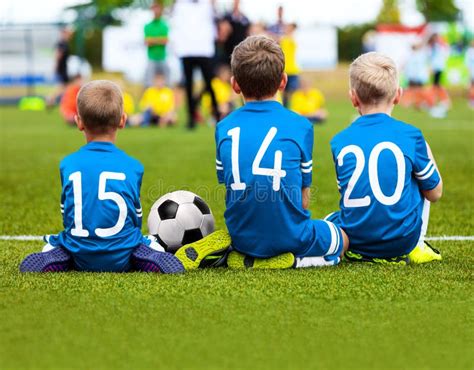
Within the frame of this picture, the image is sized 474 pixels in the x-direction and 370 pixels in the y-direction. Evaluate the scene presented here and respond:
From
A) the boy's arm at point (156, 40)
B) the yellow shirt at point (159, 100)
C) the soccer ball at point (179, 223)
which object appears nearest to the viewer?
the soccer ball at point (179, 223)

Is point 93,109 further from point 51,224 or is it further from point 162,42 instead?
point 162,42

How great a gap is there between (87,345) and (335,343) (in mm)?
862

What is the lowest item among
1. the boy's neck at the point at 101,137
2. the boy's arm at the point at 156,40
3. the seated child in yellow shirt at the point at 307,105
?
the seated child in yellow shirt at the point at 307,105

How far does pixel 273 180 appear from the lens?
427 centimetres

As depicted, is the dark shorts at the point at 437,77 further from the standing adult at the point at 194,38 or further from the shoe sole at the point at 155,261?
the shoe sole at the point at 155,261

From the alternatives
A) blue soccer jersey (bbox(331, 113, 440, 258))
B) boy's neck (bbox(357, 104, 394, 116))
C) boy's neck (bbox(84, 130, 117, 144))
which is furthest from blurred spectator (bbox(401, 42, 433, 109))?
boy's neck (bbox(84, 130, 117, 144))

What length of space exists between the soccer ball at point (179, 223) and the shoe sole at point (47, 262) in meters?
0.74

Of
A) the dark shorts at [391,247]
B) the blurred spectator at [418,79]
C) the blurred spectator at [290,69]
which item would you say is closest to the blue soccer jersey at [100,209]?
the dark shorts at [391,247]

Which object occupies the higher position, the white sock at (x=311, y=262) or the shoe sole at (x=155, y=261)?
the shoe sole at (x=155, y=261)

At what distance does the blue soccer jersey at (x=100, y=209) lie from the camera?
4.20 metres

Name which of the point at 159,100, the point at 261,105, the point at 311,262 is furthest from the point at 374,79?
the point at 159,100

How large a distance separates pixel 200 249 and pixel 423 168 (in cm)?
124

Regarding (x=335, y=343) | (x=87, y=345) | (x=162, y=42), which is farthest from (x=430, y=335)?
(x=162, y=42)

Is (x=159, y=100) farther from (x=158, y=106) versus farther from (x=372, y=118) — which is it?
(x=372, y=118)
